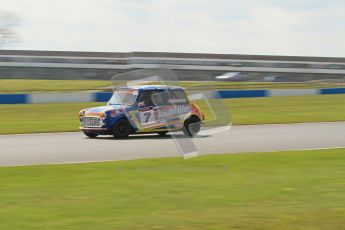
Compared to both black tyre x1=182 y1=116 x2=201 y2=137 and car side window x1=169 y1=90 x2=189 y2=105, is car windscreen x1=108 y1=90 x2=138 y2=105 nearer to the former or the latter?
car side window x1=169 y1=90 x2=189 y2=105

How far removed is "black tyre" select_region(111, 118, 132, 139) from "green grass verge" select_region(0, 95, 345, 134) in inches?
96.1

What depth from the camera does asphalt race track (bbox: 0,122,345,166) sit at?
12039 millimetres

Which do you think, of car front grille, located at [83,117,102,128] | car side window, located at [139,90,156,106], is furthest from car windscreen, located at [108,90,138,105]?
car front grille, located at [83,117,102,128]

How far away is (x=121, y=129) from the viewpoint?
1578 centimetres

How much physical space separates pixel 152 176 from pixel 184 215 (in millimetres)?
2719

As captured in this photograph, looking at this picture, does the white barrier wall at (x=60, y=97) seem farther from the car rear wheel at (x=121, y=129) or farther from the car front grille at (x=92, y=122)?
the car rear wheel at (x=121, y=129)

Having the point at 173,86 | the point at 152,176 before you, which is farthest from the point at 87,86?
the point at 152,176

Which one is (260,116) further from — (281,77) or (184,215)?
(281,77)

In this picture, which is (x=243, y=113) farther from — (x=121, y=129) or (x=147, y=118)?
(x=121, y=129)

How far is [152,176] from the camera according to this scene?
9.07 metres

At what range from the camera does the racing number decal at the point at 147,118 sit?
15805 mm

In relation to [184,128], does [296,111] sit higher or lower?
lower

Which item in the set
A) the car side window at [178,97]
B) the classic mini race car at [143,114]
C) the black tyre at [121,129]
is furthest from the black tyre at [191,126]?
the black tyre at [121,129]

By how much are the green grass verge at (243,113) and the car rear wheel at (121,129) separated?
8.03 ft
